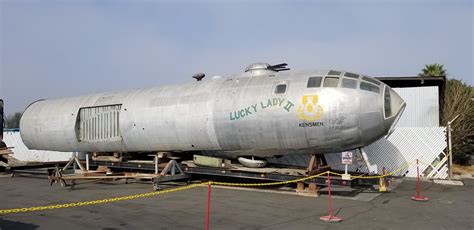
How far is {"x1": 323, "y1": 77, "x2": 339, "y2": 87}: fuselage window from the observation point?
1120 cm

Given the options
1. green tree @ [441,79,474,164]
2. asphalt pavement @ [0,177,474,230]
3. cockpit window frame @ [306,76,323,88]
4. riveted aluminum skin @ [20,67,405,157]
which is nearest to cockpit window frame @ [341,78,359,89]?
riveted aluminum skin @ [20,67,405,157]

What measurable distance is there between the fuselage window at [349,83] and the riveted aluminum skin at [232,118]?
126mm

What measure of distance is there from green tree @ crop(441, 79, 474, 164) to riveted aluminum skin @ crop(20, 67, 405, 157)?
1311 centimetres

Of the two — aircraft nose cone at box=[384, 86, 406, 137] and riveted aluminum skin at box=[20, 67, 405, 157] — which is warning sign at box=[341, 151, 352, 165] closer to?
riveted aluminum skin at box=[20, 67, 405, 157]

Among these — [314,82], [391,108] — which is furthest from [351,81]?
[391,108]

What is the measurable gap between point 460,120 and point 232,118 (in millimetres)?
15990

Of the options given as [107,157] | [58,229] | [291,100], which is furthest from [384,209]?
[107,157]

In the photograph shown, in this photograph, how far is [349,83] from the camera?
11109mm

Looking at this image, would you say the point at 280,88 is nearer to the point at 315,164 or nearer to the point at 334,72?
the point at 334,72

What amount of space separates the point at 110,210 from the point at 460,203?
366 inches

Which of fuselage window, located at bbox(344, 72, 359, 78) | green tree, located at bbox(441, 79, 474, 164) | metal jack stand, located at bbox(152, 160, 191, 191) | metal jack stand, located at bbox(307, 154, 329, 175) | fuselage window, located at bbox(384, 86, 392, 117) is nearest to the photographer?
fuselage window, located at bbox(384, 86, 392, 117)

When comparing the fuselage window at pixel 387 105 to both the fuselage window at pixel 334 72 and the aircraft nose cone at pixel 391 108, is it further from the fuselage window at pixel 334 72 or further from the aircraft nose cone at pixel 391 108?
the fuselage window at pixel 334 72

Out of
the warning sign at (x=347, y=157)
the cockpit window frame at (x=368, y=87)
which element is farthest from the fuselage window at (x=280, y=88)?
the warning sign at (x=347, y=157)

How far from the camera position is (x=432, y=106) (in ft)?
66.5
